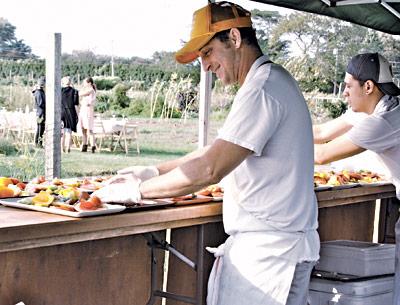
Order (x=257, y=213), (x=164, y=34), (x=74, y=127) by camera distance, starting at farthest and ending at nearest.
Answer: (x=164, y=34) < (x=74, y=127) < (x=257, y=213)

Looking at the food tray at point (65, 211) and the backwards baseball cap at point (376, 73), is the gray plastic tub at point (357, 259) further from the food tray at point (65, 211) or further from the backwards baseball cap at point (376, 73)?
A: the food tray at point (65, 211)

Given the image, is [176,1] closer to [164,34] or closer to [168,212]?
[164,34]

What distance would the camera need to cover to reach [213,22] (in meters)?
2.20

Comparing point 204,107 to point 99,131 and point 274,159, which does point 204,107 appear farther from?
point 99,131

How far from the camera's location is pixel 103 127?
1143 cm

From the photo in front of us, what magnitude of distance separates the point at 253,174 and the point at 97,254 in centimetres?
81

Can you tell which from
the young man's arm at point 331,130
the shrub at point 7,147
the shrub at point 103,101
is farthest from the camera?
the shrub at point 103,101

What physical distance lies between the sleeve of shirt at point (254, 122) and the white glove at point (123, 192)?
0.41m

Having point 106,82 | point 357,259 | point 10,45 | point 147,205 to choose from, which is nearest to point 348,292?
point 357,259

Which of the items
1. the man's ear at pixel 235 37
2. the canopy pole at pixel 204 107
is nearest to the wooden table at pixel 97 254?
the man's ear at pixel 235 37

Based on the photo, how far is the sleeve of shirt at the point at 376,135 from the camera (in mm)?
3217

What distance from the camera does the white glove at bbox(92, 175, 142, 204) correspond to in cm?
232

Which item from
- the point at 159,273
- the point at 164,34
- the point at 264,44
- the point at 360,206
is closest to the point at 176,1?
the point at 164,34

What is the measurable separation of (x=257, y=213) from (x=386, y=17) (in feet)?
10.5
